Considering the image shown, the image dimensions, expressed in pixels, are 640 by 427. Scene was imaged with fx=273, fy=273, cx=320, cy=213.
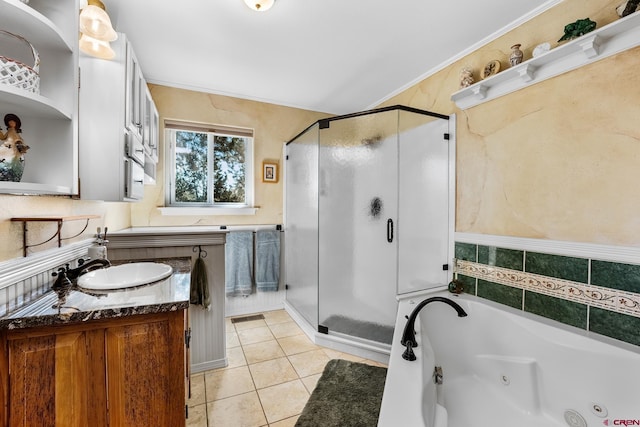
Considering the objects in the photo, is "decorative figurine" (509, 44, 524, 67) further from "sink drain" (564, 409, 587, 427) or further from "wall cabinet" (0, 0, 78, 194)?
"wall cabinet" (0, 0, 78, 194)

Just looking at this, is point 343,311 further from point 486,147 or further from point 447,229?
point 486,147

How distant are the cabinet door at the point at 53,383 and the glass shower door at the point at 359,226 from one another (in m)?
1.75

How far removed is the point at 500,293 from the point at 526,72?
144 centimetres

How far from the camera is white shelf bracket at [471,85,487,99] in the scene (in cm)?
193

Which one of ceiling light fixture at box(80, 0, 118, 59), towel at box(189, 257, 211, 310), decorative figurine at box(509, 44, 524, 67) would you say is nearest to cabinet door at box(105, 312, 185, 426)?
towel at box(189, 257, 211, 310)

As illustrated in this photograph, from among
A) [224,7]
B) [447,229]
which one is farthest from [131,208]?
[447,229]

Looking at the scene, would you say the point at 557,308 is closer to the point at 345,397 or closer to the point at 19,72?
the point at 345,397

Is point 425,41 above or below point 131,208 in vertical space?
above

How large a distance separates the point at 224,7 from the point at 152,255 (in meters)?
1.69

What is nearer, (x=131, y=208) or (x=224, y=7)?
(x=224, y=7)

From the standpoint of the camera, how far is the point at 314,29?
6.23 ft

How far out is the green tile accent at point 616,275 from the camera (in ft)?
4.37

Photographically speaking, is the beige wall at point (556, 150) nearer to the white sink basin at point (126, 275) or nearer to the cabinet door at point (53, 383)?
the white sink basin at point (126, 275)

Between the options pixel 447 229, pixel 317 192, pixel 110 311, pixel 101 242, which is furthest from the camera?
pixel 317 192
